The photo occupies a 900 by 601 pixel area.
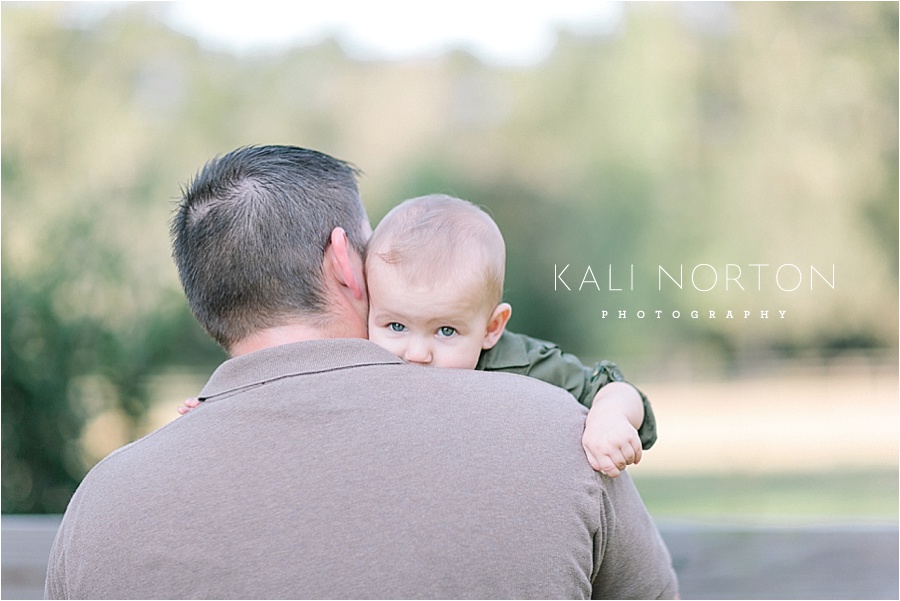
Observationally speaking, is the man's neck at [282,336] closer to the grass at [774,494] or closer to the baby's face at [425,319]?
the baby's face at [425,319]

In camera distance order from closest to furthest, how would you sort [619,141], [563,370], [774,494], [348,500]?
[348,500], [563,370], [774,494], [619,141]

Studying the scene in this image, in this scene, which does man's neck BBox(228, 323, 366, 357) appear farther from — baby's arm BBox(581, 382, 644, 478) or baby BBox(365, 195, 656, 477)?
baby's arm BBox(581, 382, 644, 478)

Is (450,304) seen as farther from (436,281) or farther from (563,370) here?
(563,370)

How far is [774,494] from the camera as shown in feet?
36.4

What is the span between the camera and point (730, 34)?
51.5ft

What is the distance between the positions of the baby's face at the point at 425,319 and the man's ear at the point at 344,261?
2.4 inches

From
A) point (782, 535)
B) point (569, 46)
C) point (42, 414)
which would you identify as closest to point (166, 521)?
point (782, 535)

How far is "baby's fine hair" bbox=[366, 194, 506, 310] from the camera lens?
69.4 inches

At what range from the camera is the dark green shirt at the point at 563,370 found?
170 cm

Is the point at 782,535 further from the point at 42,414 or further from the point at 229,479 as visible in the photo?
the point at 42,414

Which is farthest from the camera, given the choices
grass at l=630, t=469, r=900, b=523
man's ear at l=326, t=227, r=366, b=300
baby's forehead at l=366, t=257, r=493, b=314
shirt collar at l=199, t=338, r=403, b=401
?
grass at l=630, t=469, r=900, b=523

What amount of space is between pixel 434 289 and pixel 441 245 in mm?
90

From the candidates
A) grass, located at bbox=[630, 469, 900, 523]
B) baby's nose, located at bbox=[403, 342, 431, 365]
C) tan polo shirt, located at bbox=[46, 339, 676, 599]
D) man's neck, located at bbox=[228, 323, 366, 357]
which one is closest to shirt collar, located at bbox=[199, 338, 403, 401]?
tan polo shirt, located at bbox=[46, 339, 676, 599]

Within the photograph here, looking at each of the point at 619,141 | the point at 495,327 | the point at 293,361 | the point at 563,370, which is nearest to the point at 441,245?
the point at 495,327
